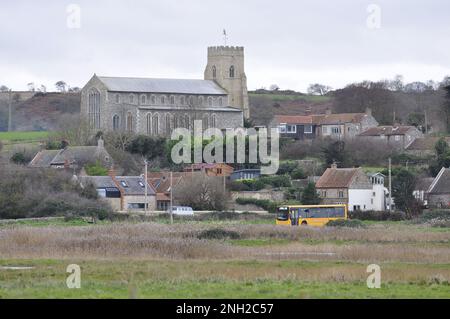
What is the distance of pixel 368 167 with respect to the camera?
88.7m

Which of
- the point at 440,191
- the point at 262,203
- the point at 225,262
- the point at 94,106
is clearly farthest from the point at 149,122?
the point at 225,262

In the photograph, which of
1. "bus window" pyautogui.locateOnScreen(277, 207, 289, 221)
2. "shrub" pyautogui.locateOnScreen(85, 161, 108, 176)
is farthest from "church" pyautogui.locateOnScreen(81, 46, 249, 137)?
"bus window" pyautogui.locateOnScreen(277, 207, 289, 221)

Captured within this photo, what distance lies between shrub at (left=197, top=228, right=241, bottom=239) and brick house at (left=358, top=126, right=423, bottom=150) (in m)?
48.9

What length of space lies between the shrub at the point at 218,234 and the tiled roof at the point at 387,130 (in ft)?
171

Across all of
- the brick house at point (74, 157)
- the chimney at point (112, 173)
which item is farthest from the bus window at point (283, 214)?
the brick house at point (74, 157)

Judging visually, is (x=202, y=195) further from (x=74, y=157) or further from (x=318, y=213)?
(x=74, y=157)

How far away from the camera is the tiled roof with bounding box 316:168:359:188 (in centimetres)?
7481

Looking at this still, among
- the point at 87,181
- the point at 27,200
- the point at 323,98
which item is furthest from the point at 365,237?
the point at 323,98

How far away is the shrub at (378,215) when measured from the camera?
6600cm

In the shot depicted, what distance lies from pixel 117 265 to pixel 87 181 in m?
37.7

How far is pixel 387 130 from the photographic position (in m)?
100

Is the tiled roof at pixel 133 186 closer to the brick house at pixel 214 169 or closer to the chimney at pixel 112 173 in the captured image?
the chimney at pixel 112 173

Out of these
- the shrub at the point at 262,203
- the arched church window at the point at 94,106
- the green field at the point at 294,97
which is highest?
the green field at the point at 294,97

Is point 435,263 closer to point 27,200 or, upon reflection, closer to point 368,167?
point 27,200
